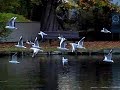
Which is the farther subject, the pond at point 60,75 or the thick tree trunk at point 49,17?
the thick tree trunk at point 49,17

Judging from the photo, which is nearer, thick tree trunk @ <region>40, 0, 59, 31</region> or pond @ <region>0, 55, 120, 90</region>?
pond @ <region>0, 55, 120, 90</region>

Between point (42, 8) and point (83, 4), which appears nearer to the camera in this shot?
point (83, 4)

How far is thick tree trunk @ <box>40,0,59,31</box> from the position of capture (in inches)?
1553

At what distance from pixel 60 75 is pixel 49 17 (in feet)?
66.8

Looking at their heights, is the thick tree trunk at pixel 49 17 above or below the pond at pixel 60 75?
above

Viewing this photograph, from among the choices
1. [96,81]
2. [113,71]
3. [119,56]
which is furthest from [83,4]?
[96,81]

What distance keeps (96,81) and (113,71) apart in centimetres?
361

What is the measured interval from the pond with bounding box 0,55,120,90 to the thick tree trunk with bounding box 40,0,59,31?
12007 mm

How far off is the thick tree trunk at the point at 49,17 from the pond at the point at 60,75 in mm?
12007

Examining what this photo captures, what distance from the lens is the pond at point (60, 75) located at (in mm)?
16391

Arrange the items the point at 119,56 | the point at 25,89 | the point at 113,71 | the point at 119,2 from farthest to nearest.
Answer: the point at 119,2 < the point at 119,56 < the point at 113,71 < the point at 25,89

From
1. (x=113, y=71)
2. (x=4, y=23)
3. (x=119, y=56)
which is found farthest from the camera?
(x=4, y=23)

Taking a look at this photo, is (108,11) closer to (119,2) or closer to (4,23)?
(119,2)

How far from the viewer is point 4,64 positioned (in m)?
24.5
